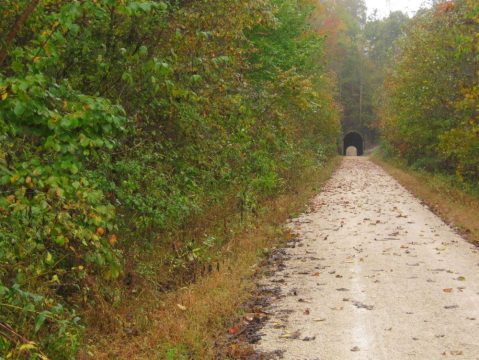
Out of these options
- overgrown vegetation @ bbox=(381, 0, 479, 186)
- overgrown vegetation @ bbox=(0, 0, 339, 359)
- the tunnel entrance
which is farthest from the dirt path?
the tunnel entrance

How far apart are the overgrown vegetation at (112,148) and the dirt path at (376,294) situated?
1920 mm

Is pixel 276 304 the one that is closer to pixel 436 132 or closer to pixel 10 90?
pixel 10 90

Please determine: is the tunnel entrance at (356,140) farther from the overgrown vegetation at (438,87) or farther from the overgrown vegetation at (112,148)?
the overgrown vegetation at (112,148)

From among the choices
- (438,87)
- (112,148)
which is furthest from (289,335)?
(438,87)

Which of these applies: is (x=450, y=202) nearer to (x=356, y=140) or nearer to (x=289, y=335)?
(x=289, y=335)

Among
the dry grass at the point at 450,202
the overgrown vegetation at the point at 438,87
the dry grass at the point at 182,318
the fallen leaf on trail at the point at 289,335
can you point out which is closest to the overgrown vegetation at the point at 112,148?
the dry grass at the point at 182,318

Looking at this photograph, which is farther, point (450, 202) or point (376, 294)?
point (450, 202)

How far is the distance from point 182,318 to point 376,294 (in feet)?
9.47

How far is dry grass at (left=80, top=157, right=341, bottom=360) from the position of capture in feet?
18.6

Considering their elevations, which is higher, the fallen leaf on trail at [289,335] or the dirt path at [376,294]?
the dirt path at [376,294]

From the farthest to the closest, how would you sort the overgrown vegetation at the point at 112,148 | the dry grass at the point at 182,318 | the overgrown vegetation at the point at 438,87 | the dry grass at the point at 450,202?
1. the overgrown vegetation at the point at 438,87
2. the dry grass at the point at 450,202
3. the dry grass at the point at 182,318
4. the overgrown vegetation at the point at 112,148

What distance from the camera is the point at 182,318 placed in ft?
21.1

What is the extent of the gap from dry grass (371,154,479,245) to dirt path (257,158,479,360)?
423mm

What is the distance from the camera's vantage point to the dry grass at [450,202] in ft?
41.2
